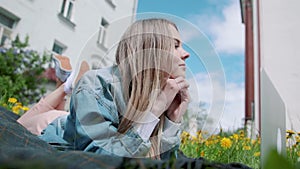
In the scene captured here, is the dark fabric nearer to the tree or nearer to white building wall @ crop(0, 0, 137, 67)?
the tree

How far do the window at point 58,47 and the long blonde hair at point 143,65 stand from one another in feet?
15.9

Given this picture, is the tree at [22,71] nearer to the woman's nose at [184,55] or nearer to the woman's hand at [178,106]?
the woman's hand at [178,106]

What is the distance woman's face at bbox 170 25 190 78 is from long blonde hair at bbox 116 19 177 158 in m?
0.01

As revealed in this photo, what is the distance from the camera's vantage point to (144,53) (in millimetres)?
676

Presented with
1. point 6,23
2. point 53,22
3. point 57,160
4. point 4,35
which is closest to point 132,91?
point 57,160

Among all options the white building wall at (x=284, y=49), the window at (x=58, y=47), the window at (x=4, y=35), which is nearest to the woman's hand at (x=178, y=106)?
the white building wall at (x=284, y=49)

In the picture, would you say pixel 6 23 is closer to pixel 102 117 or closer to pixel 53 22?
pixel 53 22

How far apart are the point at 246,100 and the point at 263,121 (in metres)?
5.58

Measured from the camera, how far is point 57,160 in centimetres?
19

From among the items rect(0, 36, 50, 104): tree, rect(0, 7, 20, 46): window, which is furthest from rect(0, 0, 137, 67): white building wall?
rect(0, 36, 50, 104): tree

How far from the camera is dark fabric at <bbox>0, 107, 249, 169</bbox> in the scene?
155mm

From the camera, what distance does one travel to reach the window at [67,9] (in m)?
5.25

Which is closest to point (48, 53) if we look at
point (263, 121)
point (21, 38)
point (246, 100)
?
point (21, 38)

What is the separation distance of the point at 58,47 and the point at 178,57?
16.8 feet
